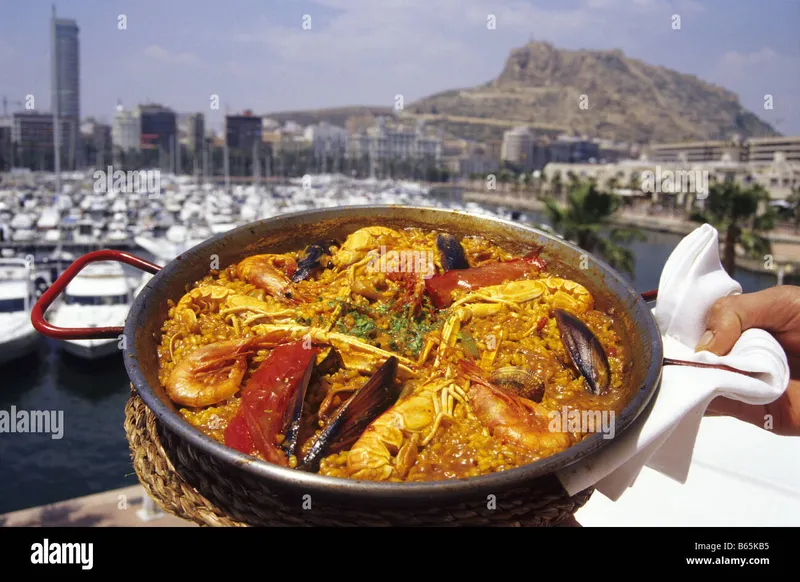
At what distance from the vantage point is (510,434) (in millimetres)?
1640

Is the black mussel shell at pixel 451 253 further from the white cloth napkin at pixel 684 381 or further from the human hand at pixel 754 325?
the human hand at pixel 754 325

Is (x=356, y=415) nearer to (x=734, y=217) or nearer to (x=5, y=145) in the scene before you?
(x=734, y=217)

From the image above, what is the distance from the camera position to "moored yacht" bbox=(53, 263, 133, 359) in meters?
22.0

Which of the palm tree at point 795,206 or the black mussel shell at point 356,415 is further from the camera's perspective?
the palm tree at point 795,206

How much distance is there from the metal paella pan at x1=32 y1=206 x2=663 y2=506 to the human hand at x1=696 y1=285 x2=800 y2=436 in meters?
0.34

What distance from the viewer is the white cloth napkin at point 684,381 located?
154cm

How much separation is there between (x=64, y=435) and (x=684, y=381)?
A: 20650 mm

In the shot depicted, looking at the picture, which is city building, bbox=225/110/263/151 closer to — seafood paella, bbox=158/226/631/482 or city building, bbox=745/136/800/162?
city building, bbox=745/136/800/162

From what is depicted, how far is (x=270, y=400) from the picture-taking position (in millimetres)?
1720

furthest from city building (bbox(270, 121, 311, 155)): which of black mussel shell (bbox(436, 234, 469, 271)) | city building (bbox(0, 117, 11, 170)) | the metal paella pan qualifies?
black mussel shell (bbox(436, 234, 469, 271))

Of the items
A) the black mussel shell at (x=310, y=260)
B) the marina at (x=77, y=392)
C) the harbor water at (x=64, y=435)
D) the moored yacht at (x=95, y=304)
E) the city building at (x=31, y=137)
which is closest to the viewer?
the black mussel shell at (x=310, y=260)

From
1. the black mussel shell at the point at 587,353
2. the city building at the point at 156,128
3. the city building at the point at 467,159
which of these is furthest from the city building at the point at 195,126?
the black mussel shell at the point at 587,353

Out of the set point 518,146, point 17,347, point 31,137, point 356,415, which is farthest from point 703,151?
point 356,415

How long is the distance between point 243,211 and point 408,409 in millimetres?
42458
